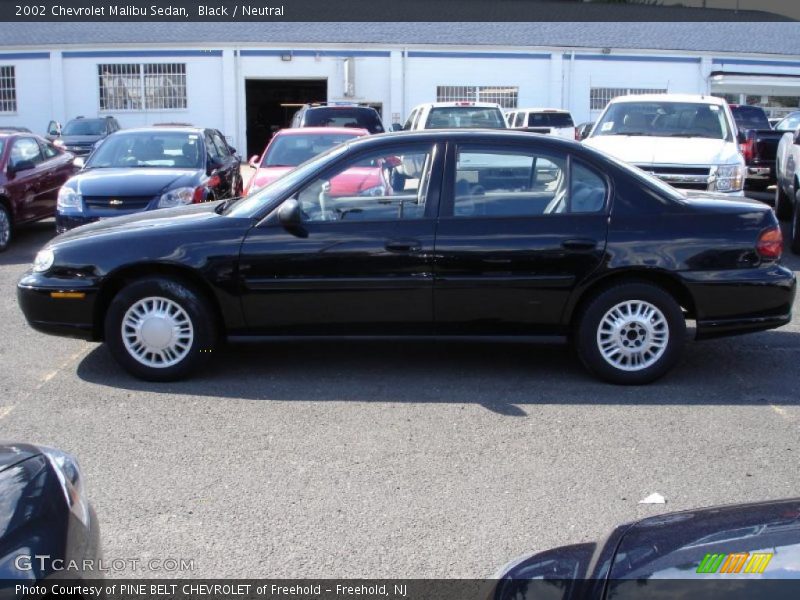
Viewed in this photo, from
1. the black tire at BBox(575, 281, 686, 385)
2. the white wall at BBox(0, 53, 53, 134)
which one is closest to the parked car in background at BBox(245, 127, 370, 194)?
the black tire at BBox(575, 281, 686, 385)

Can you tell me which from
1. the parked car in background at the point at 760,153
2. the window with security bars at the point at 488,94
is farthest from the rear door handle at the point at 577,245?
the window with security bars at the point at 488,94

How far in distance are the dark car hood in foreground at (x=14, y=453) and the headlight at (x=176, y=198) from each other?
7660 millimetres

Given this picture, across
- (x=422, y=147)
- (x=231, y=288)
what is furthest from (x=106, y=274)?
(x=422, y=147)

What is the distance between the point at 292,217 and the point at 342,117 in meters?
12.2

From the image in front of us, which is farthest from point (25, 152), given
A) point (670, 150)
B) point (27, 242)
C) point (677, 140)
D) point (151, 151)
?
point (677, 140)

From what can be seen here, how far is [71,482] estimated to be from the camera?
9.70 feet

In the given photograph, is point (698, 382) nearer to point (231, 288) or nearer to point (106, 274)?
point (231, 288)

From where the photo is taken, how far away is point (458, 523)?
14.3 ft

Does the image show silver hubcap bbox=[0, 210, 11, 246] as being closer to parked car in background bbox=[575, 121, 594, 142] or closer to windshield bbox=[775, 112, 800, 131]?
parked car in background bbox=[575, 121, 594, 142]

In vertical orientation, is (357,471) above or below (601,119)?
below

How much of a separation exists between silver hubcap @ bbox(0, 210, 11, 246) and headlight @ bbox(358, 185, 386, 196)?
7.56 metres

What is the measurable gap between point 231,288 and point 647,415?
9.29 feet

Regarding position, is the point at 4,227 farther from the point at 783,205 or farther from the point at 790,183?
the point at 783,205

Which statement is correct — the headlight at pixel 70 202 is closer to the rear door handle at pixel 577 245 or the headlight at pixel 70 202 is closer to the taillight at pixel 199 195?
the taillight at pixel 199 195
